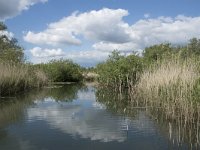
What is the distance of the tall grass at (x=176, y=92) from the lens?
10.0 m

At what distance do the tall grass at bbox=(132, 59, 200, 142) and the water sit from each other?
19.5 inches

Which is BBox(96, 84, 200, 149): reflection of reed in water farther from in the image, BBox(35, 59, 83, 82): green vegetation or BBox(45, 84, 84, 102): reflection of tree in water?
BBox(35, 59, 83, 82): green vegetation

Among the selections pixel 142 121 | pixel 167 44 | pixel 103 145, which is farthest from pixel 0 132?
pixel 167 44

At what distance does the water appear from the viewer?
8.04 m

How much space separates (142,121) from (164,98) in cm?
154

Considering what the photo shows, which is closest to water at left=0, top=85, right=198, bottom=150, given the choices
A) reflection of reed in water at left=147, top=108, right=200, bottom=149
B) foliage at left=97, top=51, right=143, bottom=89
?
reflection of reed in water at left=147, top=108, right=200, bottom=149

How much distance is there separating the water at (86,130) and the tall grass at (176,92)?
1.62 feet

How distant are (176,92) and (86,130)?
128 inches

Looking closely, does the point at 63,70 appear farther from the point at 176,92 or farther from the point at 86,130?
the point at 86,130

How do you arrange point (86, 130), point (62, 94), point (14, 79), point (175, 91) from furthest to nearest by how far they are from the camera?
1. point (62, 94)
2. point (14, 79)
3. point (175, 91)
4. point (86, 130)

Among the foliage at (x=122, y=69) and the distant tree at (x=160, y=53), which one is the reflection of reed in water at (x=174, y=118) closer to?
the distant tree at (x=160, y=53)

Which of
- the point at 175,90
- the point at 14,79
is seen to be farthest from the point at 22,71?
the point at 175,90

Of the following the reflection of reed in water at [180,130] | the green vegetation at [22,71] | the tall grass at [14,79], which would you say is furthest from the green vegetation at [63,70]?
the reflection of reed in water at [180,130]

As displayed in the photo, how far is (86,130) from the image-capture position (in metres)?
9.70
